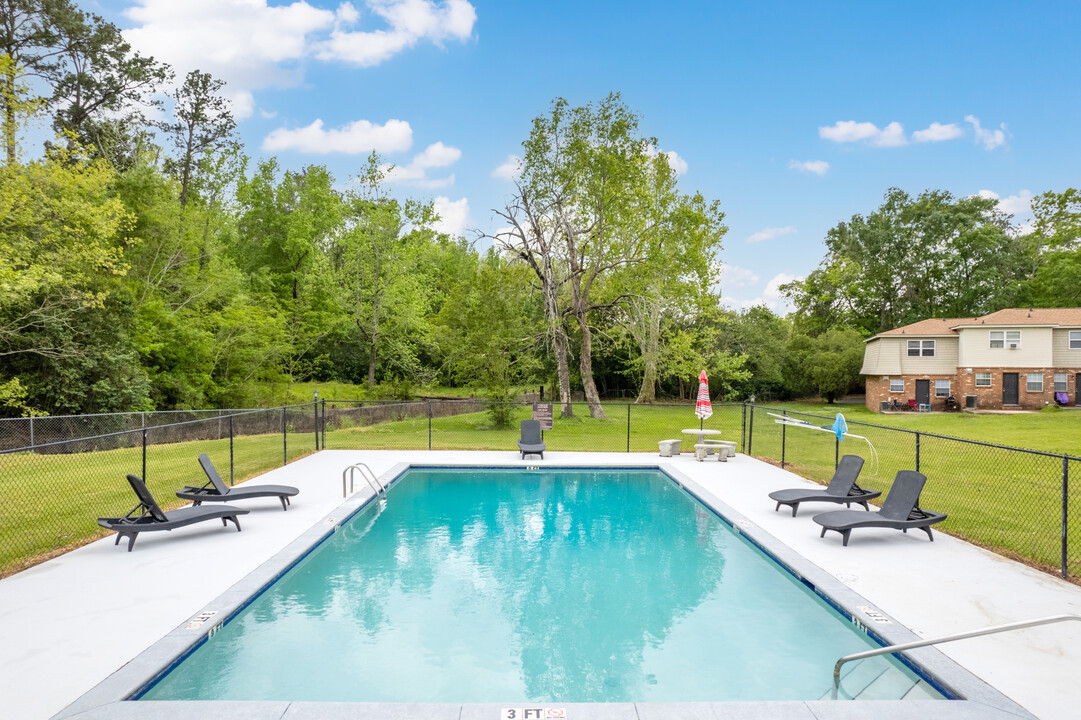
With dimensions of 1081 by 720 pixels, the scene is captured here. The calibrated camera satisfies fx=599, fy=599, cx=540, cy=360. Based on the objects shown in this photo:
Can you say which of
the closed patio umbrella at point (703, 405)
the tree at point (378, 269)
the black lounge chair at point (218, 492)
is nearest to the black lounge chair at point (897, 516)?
the closed patio umbrella at point (703, 405)

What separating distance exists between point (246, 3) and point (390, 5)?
31.1 ft

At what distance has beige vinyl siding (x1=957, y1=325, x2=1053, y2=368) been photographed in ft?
112

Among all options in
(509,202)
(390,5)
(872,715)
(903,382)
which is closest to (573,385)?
(509,202)

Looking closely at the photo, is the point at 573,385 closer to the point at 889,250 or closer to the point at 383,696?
the point at 889,250

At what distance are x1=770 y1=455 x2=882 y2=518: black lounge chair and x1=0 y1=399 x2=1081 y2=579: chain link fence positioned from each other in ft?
3.25

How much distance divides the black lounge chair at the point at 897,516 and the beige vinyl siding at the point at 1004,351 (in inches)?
1336

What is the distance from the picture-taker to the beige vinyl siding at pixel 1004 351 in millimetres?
34281

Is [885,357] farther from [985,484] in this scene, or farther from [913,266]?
[985,484]

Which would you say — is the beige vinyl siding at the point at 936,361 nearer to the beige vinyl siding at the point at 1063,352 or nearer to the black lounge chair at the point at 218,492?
the beige vinyl siding at the point at 1063,352

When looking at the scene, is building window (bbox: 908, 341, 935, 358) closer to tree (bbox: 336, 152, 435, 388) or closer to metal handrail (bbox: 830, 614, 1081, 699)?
tree (bbox: 336, 152, 435, 388)

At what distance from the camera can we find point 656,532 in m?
9.34

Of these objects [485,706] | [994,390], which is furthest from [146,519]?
[994,390]

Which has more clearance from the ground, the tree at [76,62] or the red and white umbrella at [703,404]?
the tree at [76,62]

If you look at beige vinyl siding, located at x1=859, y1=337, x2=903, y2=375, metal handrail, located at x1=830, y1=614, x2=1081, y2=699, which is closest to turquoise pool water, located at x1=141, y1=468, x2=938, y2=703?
metal handrail, located at x1=830, y1=614, x2=1081, y2=699
